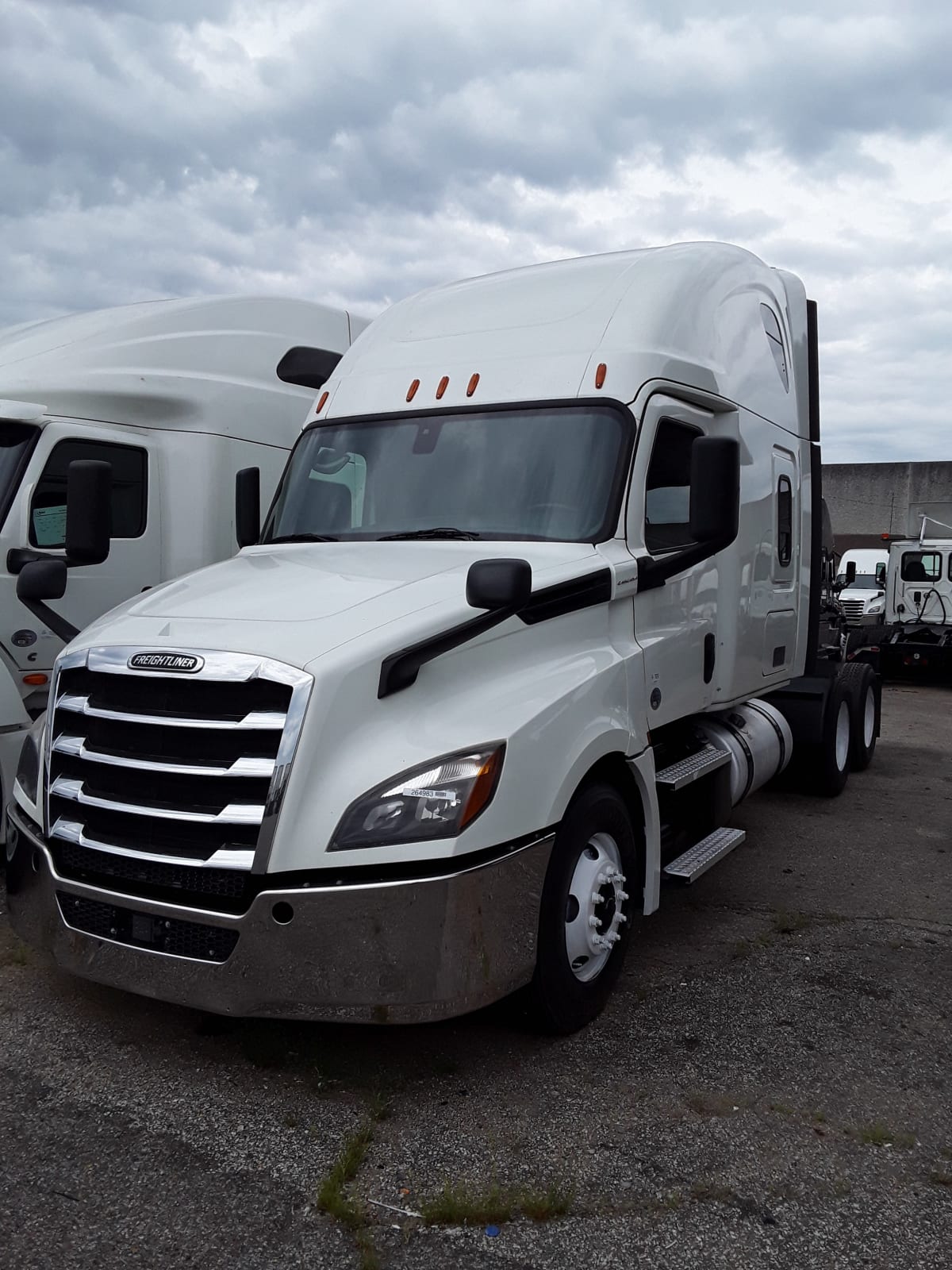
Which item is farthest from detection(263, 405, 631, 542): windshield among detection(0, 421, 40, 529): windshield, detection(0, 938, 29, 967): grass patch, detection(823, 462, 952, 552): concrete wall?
detection(823, 462, 952, 552): concrete wall

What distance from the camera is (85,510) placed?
5266mm

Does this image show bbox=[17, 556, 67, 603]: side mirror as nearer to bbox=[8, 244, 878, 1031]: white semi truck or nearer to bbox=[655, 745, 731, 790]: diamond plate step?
bbox=[8, 244, 878, 1031]: white semi truck

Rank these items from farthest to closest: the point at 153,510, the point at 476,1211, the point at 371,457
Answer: the point at 153,510
the point at 371,457
the point at 476,1211

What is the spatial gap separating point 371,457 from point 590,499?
3.77 feet

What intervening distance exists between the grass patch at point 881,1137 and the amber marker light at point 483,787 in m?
1.59

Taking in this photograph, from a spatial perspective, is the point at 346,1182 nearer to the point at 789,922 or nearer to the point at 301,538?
the point at 301,538

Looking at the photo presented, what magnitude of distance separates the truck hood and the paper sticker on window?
1.94 meters

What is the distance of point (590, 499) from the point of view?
4582 millimetres

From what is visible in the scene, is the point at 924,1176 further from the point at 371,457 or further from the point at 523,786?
the point at 371,457

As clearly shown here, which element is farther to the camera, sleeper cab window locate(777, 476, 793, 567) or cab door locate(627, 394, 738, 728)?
sleeper cab window locate(777, 476, 793, 567)

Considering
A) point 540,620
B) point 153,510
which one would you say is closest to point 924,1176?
point 540,620

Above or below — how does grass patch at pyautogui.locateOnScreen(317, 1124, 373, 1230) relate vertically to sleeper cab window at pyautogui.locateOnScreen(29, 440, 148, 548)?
below

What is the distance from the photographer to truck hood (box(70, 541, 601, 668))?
365cm

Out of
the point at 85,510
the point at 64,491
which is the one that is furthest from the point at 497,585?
the point at 64,491
